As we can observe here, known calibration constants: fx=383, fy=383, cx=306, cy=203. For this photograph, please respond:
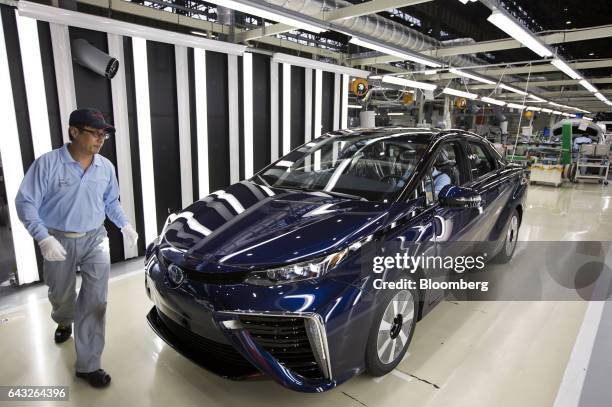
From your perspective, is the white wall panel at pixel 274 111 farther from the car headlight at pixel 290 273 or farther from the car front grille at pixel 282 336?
the car front grille at pixel 282 336

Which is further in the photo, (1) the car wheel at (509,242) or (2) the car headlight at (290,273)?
(1) the car wheel at (509,242)

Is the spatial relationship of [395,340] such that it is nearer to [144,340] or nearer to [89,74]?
[144,340]

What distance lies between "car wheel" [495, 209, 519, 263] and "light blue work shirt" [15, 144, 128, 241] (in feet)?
10.7

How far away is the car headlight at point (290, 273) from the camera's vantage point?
1.60 meters

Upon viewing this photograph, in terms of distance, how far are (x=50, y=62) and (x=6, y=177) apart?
3.24 feet

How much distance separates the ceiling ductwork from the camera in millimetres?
4234

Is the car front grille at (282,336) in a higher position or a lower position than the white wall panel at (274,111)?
lower

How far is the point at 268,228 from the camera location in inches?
73.1

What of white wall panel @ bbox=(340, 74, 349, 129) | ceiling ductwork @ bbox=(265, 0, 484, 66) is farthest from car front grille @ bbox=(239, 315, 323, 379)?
white wall panel @ bbox=(340, 74, 349, 129)

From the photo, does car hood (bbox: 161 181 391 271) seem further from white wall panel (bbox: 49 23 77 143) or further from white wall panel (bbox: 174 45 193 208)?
white wall panel (bbox: 174 45 193 208)

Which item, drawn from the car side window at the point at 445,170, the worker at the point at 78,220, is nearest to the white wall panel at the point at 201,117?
the worker at the point at 78,220

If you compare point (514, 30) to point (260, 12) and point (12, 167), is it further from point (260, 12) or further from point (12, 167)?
point (12, 167)

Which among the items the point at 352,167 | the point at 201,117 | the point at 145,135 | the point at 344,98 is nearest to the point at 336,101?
the point at 344,98

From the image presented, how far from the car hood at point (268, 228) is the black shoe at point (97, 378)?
0.77 meters
